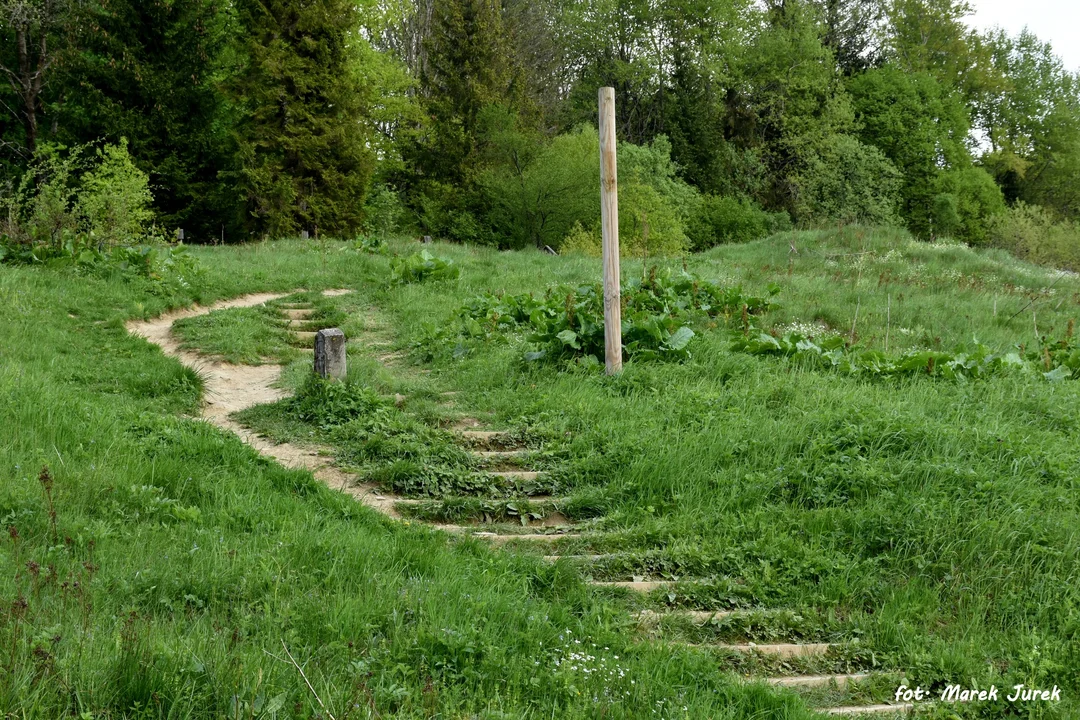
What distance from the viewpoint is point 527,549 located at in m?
5.91

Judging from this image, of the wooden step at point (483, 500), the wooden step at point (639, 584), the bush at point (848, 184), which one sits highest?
the bush at point (848, 184)

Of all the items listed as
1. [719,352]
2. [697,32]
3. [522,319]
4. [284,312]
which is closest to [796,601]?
[719,352]

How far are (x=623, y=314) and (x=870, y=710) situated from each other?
237 inches

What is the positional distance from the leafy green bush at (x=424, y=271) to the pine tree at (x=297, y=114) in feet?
44.0

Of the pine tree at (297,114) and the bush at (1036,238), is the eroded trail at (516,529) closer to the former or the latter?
the pine tree at (297,114)

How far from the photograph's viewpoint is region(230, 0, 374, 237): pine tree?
26.7 meters

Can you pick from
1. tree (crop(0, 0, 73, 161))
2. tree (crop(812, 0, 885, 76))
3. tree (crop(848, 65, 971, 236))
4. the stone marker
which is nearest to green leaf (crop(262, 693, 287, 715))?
the stone marker

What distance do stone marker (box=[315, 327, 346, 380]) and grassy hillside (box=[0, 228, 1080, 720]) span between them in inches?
12.5

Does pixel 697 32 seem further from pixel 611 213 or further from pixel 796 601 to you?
pixel 796 601

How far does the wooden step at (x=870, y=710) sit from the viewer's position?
4.29 meters

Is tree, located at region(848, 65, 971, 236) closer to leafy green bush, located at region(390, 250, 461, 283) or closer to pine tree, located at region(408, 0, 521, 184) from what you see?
pine tree, located at region(408, 0, 521, 184)

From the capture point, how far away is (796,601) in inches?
210

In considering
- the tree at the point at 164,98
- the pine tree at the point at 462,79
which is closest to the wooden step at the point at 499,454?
the tree at the point at 164,98

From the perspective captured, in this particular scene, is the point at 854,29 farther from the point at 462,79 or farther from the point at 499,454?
the point at 499,454
